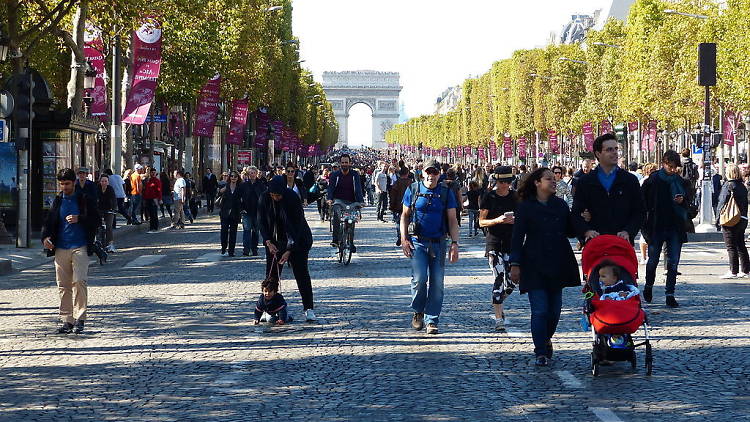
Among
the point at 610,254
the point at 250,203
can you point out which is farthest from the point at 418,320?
the point at 250,203

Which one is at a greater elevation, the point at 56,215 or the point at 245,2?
the point at 245,2

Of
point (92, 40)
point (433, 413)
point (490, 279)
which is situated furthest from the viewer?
point (92, 40)

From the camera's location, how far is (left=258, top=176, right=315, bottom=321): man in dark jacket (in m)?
13.3

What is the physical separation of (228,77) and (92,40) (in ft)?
72.7

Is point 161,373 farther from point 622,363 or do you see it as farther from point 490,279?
point 490,279

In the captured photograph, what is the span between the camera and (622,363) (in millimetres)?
10523

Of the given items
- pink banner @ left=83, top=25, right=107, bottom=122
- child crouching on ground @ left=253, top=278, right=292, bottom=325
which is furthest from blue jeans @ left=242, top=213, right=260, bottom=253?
child crouching on ground @ left=253, top=278, right=292, bottom=325

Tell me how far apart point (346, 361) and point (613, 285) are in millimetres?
2214

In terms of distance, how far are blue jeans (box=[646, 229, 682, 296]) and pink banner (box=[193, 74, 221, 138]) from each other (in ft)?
116

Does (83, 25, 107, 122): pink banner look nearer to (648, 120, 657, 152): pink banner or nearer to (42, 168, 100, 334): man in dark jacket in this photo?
(42, 168, 100, 334): man in dark jacket

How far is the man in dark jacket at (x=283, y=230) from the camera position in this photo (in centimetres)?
1330

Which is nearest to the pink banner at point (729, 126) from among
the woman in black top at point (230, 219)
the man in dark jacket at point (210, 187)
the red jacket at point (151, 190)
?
the man in dark jacket at point (210, 187)

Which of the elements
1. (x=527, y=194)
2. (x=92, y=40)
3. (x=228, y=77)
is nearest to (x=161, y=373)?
(x=527, y=194)

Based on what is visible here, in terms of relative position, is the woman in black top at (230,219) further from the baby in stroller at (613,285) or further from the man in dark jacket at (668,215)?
the baby in stroller at (613,285)
